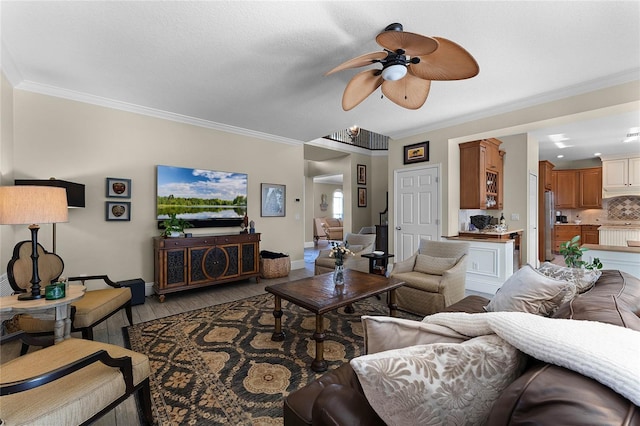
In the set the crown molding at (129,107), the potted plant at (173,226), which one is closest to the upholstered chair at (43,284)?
the potted plant at (173,226)

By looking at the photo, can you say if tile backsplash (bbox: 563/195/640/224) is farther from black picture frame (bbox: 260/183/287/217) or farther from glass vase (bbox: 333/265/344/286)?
glass vase (bbox: 333/265/344/286)

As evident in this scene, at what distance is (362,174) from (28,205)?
7116 millimetres

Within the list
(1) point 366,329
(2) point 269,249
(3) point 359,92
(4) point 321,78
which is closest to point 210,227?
(2) point 269,249

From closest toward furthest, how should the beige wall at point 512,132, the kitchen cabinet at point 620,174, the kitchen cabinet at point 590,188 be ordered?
the beige wall at point 512,132
the kitchen cabinet at point 620,174
the kitchen cabinet at point 590,188

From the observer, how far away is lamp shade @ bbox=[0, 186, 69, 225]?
176 cm

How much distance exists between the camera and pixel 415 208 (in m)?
5.04

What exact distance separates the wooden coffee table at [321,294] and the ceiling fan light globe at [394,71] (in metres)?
1.88

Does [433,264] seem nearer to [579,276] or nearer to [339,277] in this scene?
[339,277]

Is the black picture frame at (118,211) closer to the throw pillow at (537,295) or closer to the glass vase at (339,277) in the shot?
the glass vase at (339,277)

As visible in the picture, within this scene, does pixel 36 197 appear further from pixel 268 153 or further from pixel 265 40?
pixel 268 153

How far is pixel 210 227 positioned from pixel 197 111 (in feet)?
5.98

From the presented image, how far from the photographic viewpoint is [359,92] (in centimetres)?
260

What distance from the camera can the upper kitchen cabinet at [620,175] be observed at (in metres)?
6.36

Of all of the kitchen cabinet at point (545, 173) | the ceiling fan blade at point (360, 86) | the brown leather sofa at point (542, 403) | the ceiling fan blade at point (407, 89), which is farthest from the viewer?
the kitchen cabinet at point (545, 173)
